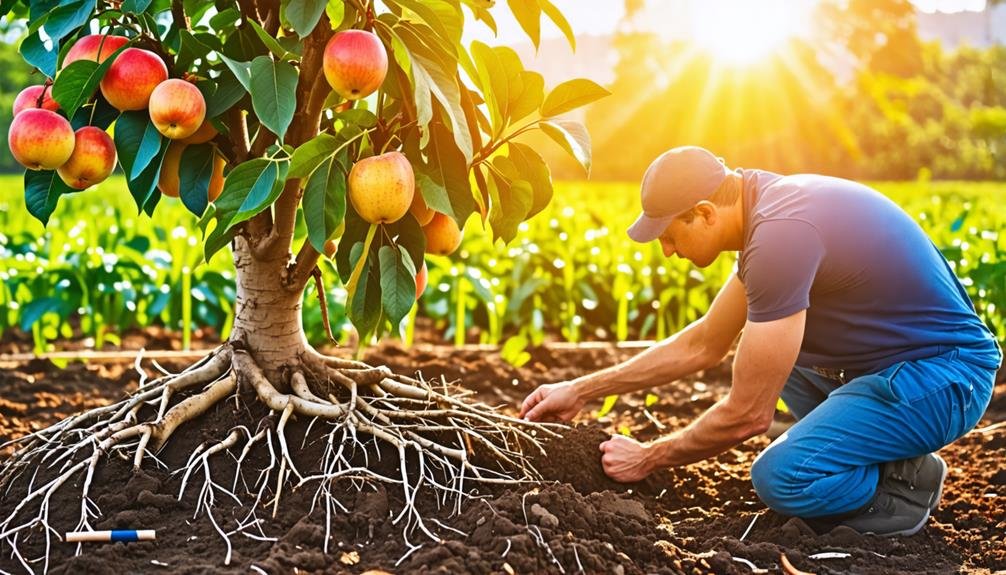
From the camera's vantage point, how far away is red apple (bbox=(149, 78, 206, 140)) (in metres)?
2.01

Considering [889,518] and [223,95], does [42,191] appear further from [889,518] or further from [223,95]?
[889,518]

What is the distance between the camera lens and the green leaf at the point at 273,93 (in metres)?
1.95

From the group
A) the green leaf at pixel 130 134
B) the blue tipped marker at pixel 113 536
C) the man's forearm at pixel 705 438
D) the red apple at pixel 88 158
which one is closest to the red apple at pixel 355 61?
the green leaf at pixel 130 134

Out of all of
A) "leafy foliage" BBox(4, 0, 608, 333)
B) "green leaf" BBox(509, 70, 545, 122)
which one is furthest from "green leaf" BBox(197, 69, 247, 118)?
"green leaf" BBox(509, 70, 545, 122)

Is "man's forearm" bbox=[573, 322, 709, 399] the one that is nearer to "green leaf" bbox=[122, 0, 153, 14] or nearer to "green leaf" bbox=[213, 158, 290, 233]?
"green leaf" bbox=[213, 158, 290, 233]

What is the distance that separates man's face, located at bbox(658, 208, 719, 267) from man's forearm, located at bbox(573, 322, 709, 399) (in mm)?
377

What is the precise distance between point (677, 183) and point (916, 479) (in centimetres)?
102

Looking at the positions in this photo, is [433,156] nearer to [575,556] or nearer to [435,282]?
[575,556]

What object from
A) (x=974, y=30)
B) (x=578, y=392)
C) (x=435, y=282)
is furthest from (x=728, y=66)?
(x=974, y=30)

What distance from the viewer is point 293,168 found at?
78.8 inches

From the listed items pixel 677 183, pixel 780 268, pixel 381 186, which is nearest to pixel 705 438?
pixel 780 268

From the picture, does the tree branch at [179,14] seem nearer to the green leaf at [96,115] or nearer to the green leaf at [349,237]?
the green leaf at [96,115]

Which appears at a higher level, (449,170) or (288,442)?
(449,170)

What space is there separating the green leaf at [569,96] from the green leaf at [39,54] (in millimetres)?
1082
